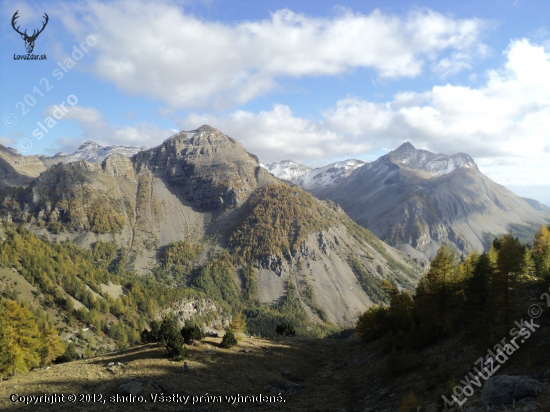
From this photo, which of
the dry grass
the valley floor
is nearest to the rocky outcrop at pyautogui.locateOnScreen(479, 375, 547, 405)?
the valley floor

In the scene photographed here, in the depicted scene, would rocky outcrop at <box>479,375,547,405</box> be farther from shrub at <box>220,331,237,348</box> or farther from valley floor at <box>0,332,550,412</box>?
shrub at <box>220,331,237,348</box>

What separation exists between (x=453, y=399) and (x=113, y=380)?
101 feet

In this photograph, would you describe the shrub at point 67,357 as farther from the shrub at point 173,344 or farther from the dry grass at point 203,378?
the shrub at point 173,344

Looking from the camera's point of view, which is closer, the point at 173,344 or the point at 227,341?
the point at 173,344

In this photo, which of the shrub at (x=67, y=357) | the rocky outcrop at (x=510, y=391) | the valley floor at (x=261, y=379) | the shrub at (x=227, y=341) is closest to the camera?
the rocky outcrop at (x=510, y=391)

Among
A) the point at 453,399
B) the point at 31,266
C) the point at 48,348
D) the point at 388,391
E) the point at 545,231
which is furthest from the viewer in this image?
the point at 31,266

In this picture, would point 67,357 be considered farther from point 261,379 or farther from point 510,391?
point 510,391

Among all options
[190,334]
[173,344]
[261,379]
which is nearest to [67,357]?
[190,334]

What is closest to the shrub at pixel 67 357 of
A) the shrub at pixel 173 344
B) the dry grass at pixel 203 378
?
the dry grass at pixel 203 378

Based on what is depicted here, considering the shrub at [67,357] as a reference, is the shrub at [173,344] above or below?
above

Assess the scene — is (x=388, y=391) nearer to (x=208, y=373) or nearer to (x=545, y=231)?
(x=208, y=373)

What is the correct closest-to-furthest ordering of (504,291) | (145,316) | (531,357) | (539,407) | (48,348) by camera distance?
(539,407) → (531,357) → (504,291) → (48,348) → (145,316)

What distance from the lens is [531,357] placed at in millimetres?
26734

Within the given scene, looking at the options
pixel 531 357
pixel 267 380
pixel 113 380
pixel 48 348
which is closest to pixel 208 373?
pixel 267 380
